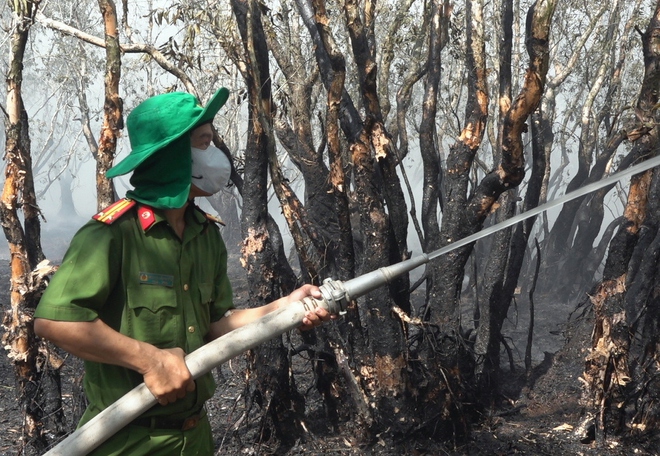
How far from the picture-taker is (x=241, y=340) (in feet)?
6.93

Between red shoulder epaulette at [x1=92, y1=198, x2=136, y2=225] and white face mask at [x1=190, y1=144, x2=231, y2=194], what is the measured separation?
0.73 ft

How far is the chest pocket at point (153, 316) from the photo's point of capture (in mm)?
2133

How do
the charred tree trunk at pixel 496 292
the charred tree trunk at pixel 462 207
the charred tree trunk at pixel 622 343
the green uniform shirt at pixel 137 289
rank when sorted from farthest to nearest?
the charred tree trunk at pixel 496 292
the charred tree trunk at pixel 462 207
the charred tree trunk at pixel 622 343
the green uniform shirt at pixel 137 289

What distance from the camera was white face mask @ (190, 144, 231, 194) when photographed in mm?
A: 2283

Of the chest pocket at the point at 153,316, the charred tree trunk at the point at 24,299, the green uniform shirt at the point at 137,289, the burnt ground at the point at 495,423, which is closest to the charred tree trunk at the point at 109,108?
the charred tree trunk at the point at 24,299

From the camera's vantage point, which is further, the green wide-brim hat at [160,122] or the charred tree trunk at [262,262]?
the charred tree trunk at [262,262]

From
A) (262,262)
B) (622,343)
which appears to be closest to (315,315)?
(262,262)

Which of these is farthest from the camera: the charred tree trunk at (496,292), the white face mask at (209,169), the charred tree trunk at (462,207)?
the charred tree trunk at (496,292)

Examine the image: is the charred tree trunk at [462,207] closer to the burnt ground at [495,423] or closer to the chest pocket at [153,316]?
the burnt ground at [495,423]

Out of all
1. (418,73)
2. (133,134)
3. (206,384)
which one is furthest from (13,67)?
(418,73)

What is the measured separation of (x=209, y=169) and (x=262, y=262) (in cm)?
287

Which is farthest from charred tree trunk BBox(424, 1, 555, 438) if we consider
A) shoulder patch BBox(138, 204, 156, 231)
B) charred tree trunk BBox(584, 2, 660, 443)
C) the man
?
shoulder patch BBox(138, 204, 156, 231)

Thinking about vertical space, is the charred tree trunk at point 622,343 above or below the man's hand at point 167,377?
below

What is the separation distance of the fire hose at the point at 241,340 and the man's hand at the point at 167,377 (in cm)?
2
